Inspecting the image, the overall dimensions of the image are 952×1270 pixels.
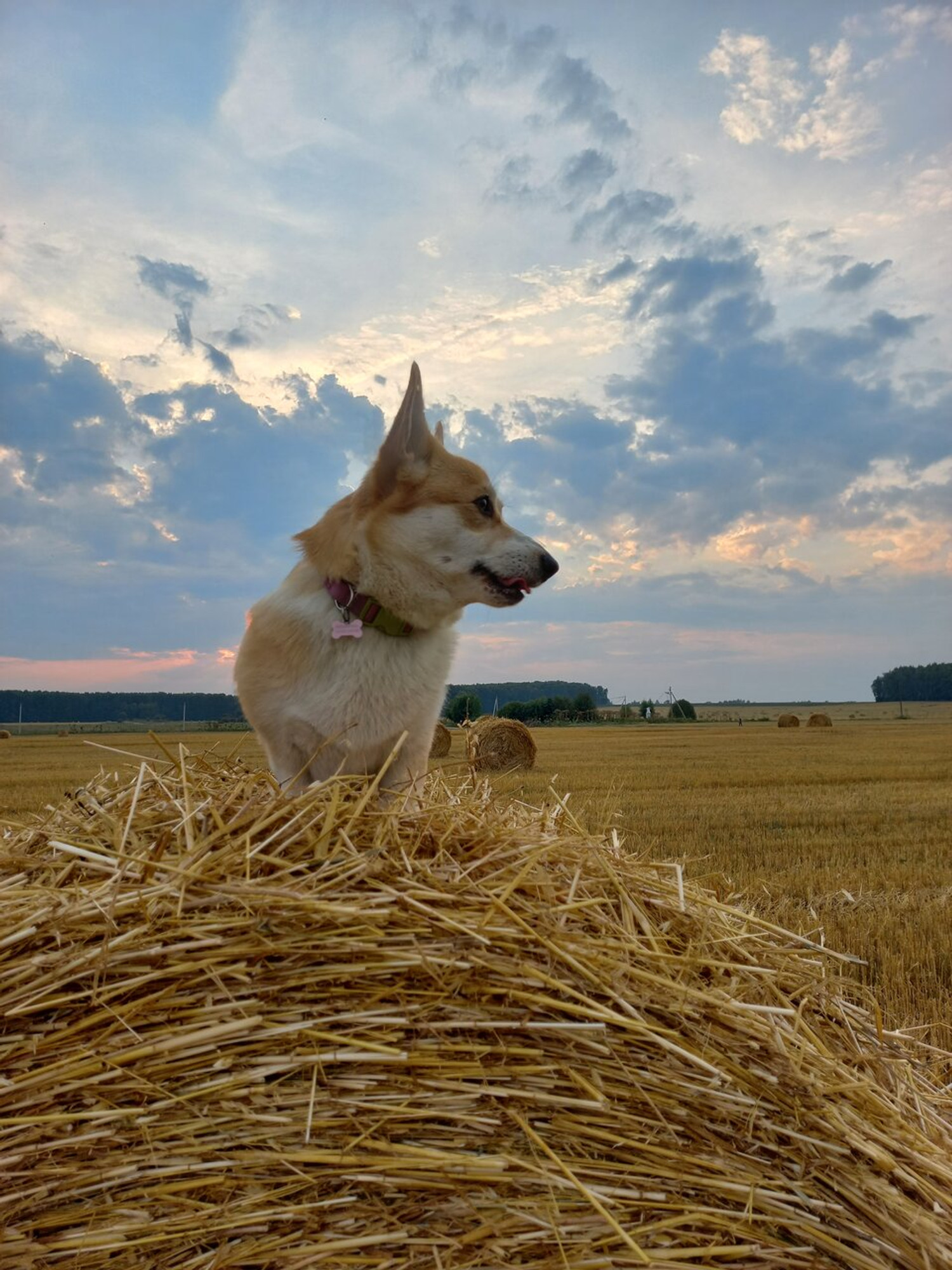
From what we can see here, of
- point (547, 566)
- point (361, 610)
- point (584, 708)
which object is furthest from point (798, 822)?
point (584, 708)

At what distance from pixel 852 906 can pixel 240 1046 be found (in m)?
5.91

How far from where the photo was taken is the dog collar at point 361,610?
3605 mm

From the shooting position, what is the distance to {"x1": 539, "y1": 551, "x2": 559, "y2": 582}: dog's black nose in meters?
3.71

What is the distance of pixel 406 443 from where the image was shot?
11.9ft

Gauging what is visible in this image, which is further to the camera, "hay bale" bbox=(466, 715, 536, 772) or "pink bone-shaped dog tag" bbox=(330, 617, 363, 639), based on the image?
"hay bale" bbox=(466, 715, 536, 772)

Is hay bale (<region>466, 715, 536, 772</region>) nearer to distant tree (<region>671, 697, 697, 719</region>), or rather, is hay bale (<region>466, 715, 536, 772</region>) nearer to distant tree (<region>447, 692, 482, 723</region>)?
distant tree (<region>447, 692, 482, 723</region>)

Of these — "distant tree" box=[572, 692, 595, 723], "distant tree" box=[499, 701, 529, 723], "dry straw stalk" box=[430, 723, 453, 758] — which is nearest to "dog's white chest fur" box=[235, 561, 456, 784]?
"dry straw stalk" box=[430, 723, 453, 758]

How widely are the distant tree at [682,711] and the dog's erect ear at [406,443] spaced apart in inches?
2574

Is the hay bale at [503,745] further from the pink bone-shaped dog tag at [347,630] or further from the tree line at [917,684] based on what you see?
the tree line at [917,684]

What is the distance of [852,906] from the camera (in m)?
6.84

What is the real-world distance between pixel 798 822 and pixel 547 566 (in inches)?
356

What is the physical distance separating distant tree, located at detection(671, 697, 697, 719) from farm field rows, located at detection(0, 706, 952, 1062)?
3991 cm

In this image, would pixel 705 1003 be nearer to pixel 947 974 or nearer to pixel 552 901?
pixel 552 901

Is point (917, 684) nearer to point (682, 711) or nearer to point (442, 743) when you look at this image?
point (682, 711)
